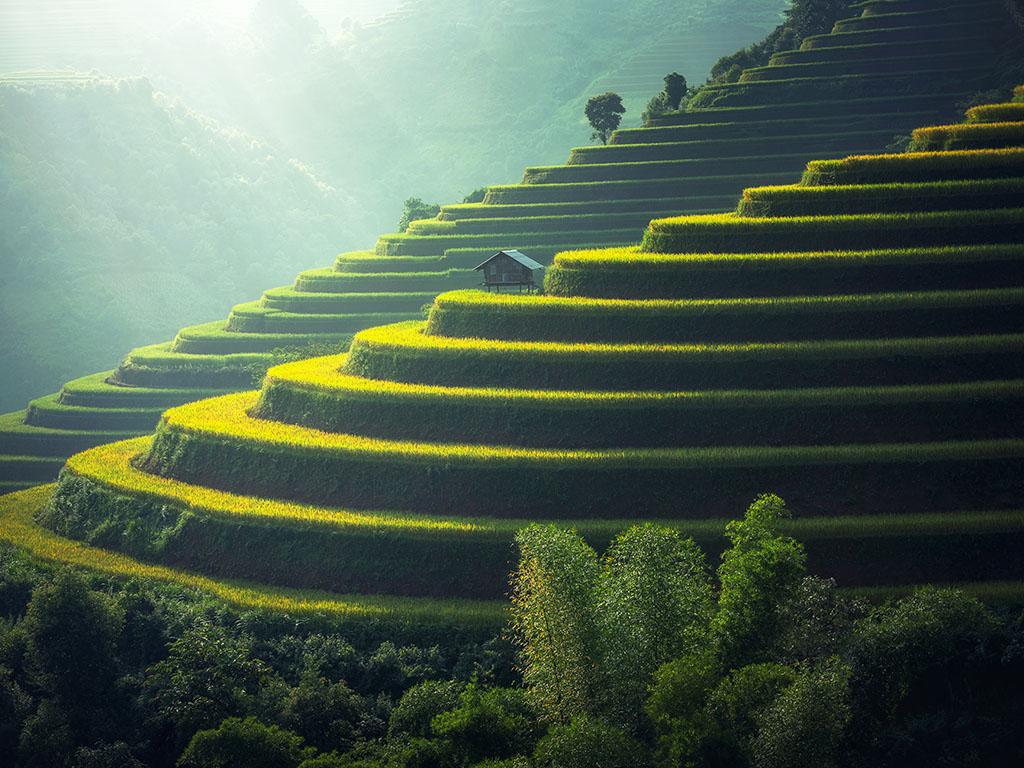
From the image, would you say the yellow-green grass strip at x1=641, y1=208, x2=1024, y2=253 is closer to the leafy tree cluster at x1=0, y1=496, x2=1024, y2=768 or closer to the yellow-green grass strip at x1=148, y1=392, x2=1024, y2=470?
the yellow-green grass strip at x1=148, y1=392, x2=1024, y2=470

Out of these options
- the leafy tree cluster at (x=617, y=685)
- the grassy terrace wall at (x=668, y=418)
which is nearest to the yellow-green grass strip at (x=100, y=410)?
the grassy terrace wall at (x=668, y=418)

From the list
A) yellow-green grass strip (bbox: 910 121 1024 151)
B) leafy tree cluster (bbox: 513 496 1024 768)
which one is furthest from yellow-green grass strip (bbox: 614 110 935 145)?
leafy tree cluster (bbox: 513 496 1024 768)

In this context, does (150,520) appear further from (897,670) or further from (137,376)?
(137,376)

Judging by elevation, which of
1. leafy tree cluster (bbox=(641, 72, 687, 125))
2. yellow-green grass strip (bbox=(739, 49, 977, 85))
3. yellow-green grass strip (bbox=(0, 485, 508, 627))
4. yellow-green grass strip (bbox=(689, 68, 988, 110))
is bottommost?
yellow-green grass strip (bbox=(0, 485, 508, 627))

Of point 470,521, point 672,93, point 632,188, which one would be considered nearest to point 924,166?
point 470,521

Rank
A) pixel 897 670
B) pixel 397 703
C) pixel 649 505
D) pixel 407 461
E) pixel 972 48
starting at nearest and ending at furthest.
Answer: pixel 897 670, pixel 397 703, pixel 649 505, pixel 407 461, pixel 972 48

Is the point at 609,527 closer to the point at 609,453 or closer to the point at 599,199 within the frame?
the point at 609,453

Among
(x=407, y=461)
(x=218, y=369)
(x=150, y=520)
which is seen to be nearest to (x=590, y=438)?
(x=407, y=461)
